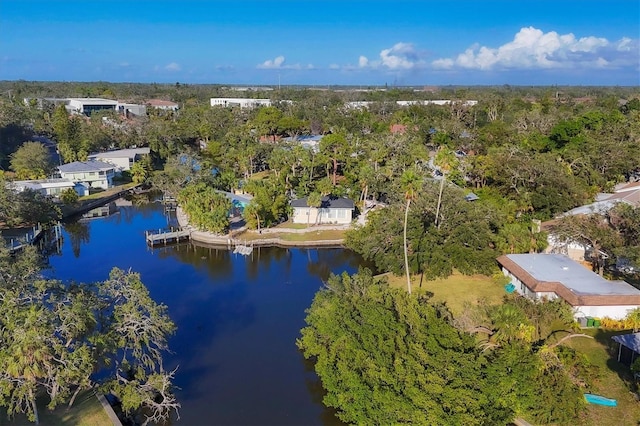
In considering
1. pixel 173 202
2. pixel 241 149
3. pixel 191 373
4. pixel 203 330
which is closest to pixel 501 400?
pixel 191 373

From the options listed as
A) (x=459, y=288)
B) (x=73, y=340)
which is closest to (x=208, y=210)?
(x=459, y=288)

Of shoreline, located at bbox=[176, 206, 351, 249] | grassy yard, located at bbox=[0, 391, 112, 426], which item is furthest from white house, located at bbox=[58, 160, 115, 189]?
grassy yard, located at bbox=[0, 391, 112, 426]

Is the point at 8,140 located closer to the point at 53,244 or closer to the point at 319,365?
the point at 53,244

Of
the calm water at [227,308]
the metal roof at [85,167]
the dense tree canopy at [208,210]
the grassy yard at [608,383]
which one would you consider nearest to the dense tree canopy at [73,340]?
the calm water at [227,308]

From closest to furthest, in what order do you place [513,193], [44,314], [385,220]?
[44,314], [385,220], [513,193]

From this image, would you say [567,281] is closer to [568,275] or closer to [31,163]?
[568,275]

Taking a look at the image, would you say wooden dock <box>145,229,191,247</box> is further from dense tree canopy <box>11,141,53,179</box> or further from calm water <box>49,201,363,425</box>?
dense tree canopy <box>11,141,53,179</box>
